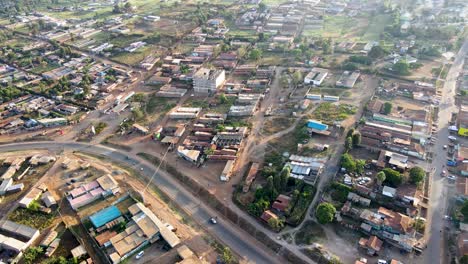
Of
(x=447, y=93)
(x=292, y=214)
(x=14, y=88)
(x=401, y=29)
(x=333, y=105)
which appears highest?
(x=401, y=29)

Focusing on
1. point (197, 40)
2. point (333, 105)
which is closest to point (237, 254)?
point (333, 105)

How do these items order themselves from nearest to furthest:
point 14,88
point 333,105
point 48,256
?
point 48,256 < point 333,105 < point 14,88

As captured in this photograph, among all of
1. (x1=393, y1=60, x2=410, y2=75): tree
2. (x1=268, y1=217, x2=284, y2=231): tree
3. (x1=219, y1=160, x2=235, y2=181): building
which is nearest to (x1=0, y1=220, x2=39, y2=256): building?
(x1=219, y1=160, x2=235, y2=181): building

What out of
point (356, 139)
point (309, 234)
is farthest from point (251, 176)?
point (356, 139)

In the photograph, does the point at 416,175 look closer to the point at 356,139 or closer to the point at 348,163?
the point at 348,163

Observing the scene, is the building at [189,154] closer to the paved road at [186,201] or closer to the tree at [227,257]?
the paved road at [186,201]

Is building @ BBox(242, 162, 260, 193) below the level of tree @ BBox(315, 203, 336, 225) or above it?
below

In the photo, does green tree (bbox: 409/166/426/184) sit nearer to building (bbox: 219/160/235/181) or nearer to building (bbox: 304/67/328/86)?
building (bbox: 219/160/235/181)

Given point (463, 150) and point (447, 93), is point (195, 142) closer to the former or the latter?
point (463, 150)
